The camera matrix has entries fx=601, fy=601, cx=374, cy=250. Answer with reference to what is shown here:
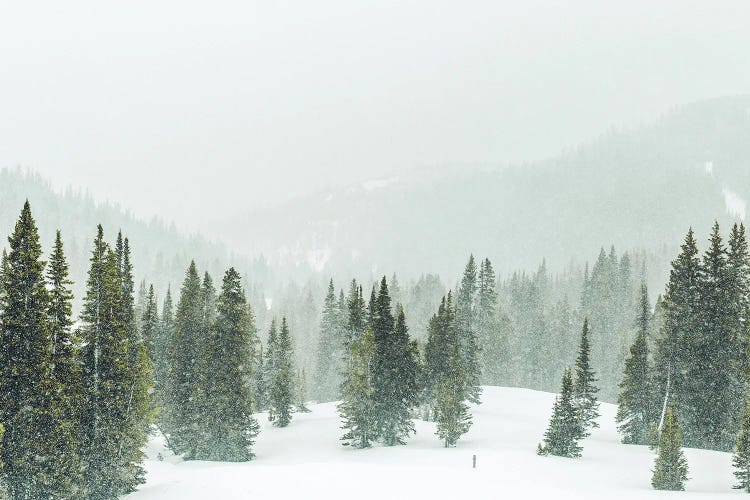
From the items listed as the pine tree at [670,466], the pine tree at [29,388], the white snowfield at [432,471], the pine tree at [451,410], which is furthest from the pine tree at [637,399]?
the pine tree at [29,388]

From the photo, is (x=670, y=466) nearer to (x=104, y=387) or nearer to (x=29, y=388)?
(x=104, y=387)

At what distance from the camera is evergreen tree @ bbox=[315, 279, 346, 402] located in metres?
91.6

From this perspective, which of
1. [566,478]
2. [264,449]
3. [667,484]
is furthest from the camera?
[264,449]

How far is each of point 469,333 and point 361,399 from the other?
2212 cm

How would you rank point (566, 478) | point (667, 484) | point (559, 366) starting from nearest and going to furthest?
1. point (667, 484)
2. point (566, 478)
3. point (559, 366)

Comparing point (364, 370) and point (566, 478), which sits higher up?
point (364, 370)

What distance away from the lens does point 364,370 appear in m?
45.6

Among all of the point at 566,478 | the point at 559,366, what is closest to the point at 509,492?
the point at 566,478

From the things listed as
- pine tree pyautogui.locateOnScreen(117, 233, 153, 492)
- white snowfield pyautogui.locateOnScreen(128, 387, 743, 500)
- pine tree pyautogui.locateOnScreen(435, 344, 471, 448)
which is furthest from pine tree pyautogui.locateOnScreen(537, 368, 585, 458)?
pine tree pyautogui.locateOnScreen(117, 233, 153, 492)

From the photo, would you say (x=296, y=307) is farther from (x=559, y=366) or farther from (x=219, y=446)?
(x=219, y=446)

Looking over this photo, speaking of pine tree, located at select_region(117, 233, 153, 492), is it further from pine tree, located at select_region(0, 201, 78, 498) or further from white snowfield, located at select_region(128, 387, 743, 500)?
pine tree, located at select_region(0, 201, 78, 498)

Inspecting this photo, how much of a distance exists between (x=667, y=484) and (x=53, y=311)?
2908cm

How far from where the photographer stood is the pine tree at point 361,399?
45.3 meters

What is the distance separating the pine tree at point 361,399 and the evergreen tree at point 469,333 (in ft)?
43.5
